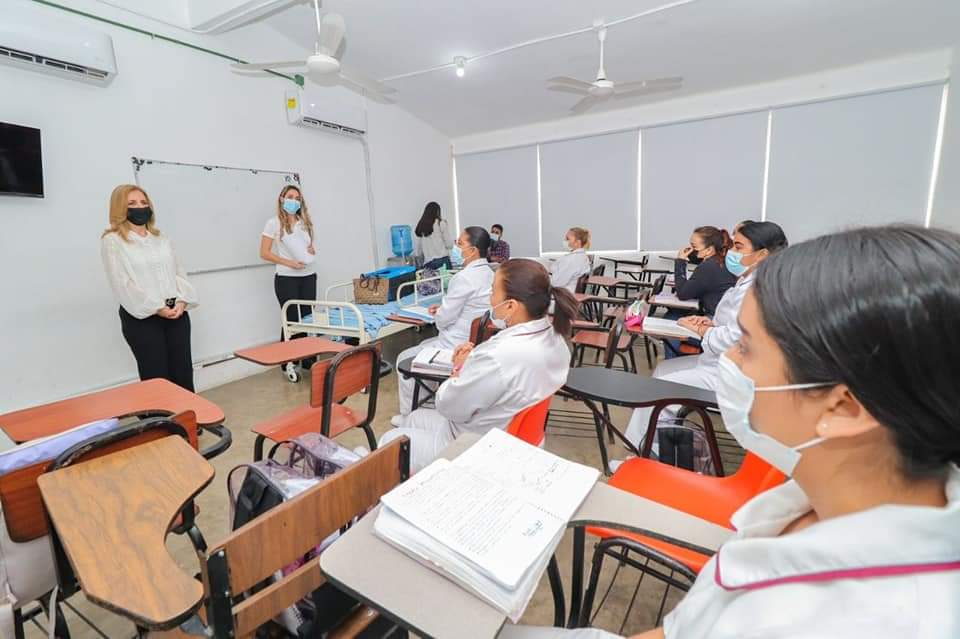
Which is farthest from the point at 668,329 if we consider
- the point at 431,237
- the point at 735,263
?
the point at 431,237

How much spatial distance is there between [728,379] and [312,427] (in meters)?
1.79

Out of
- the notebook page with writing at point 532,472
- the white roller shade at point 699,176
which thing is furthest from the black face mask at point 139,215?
the white roller shade at point 699,176

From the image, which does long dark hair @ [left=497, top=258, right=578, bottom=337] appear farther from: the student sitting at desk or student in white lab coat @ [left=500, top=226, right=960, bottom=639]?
the student sitting at desk

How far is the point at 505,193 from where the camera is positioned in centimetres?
704

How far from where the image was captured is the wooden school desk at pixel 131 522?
679 mm

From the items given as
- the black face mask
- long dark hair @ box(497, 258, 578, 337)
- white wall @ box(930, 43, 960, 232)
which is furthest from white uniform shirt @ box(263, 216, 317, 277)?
white wall @ box(930, 43, 960, 232)

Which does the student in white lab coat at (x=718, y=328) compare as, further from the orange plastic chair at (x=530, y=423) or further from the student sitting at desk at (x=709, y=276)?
the orange plastic chair at (x=530, y=423)

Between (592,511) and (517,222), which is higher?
(517,222)

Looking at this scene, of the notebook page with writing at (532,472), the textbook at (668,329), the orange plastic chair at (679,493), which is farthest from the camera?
the textbook at (668,329)

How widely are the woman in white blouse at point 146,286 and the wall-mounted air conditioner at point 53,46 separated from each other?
1048 millimetres

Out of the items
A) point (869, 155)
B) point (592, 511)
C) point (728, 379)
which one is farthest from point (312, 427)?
point (869, 155)

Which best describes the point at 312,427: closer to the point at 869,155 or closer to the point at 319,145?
the point at 319,145

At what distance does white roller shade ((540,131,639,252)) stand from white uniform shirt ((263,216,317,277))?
152 inches

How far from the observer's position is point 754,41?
4.19 metres
